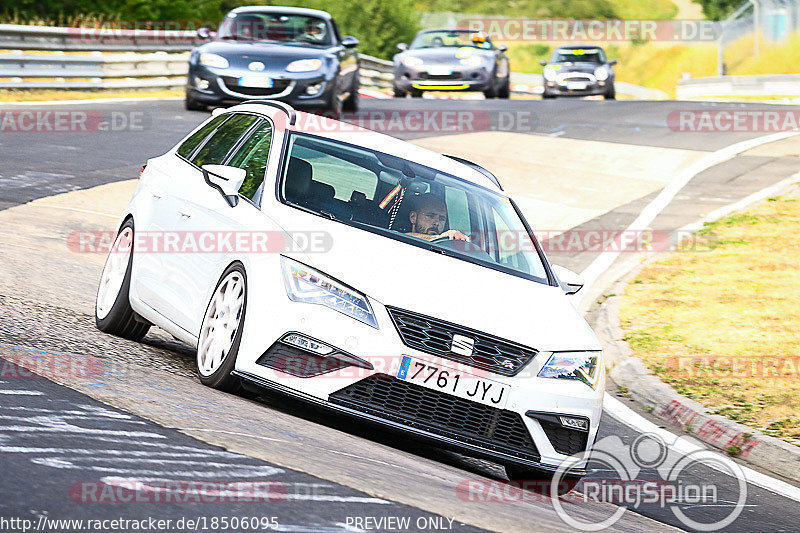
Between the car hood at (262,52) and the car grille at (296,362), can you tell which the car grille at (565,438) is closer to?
the car grille at (296,362)

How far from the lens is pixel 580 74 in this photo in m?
36.2

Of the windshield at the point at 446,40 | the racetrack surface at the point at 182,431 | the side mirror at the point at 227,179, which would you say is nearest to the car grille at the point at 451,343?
the racetrack surface at the point at 182,431

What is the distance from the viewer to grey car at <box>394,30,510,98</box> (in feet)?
98.1

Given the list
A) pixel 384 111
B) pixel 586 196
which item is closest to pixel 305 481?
pixel 586 196

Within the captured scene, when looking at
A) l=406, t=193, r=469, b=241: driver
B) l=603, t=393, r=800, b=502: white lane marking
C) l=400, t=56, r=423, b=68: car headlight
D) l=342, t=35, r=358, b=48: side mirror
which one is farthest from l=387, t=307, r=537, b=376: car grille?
l=400, t=56, r=423, b=68: car headlight

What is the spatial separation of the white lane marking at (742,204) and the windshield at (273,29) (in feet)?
24.2

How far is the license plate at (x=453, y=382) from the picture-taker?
20.2 ft

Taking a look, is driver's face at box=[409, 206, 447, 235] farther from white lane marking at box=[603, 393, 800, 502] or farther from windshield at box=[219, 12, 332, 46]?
windshield at box=[219, 12, 332, 46]

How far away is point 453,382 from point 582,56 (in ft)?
104

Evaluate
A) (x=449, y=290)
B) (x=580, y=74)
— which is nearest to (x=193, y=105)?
(x=449, y=290)

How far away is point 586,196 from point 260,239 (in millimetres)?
12240

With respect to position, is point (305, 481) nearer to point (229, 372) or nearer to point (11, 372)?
point (229, 372)

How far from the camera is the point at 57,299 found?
912 centimetres

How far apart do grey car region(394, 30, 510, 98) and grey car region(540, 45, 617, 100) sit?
234 inches
